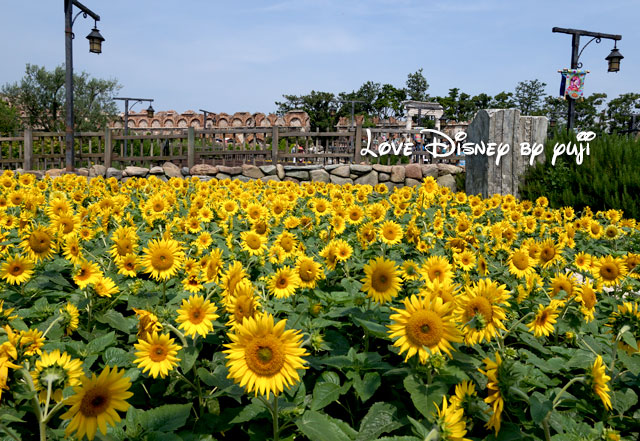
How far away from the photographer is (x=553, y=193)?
8.94 metres

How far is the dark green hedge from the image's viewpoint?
7750 mm

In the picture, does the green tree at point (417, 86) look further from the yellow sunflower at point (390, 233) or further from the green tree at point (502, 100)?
the yellow sunflower at point (390, 233)

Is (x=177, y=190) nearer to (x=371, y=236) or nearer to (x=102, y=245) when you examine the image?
(x=102, y=245)

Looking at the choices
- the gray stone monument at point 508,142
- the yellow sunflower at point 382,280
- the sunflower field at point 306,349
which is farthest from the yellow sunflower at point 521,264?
the gray stone monument at point 508,142

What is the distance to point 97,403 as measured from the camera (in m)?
1.18

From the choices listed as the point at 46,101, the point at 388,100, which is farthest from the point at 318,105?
the point at 46,101

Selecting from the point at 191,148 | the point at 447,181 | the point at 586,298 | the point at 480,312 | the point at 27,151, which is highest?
the point at 191,148

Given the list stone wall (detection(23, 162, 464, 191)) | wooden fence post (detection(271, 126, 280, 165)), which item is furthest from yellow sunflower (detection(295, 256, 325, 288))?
wooden fence post (detection(271, 126, 280, 165))

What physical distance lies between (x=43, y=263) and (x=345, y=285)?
184 centimetres

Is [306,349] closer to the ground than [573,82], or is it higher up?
closer to the ground

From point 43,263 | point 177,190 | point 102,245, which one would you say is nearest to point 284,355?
point 43,263

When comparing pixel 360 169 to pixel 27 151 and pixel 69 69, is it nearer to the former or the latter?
pixel 69 69

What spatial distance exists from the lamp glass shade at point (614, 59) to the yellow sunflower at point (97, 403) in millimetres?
18682

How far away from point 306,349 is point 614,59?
18090 mm
